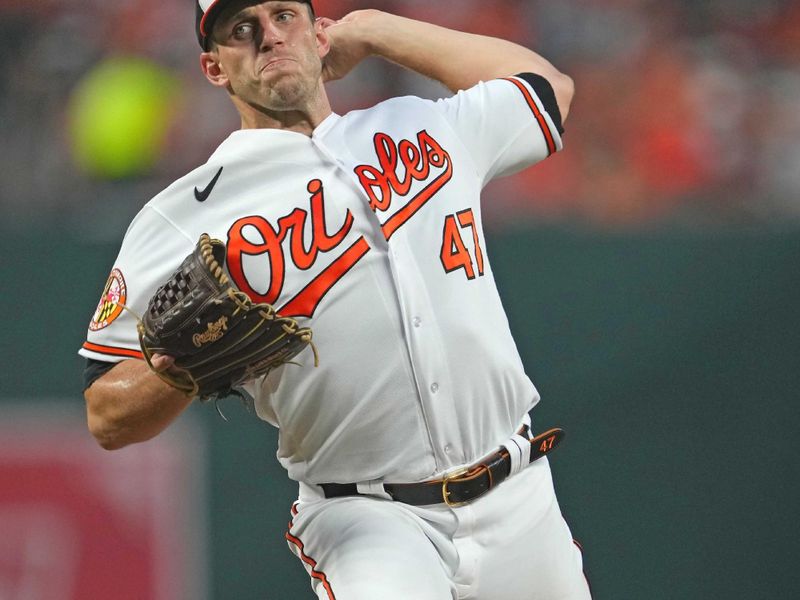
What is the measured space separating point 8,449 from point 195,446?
26.1 inches

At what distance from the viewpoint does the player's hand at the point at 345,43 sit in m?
3.02

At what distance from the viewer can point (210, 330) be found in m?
2.22

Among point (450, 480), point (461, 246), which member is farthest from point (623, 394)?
point (450, 480)

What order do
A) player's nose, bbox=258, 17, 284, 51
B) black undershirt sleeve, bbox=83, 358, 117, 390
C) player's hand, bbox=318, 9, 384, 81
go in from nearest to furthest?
black undershirt sleeve, bbox=83, 358, 117, 390
player's nose, bbox=258, 17, 284, 51
player's hand, bbox=318, 9, 384, 81

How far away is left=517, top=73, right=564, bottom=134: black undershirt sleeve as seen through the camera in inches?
120

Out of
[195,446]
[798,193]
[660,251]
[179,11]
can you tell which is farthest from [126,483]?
[798,193]

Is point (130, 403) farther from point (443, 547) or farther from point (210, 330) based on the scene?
point (443, 547)

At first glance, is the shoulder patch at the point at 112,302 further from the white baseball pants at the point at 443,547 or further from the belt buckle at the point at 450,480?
the belt buckle at the point at 450,480

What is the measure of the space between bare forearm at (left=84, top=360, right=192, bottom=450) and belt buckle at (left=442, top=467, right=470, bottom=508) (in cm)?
56

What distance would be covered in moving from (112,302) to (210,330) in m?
0.42

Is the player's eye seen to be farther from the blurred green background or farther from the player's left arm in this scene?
the blurred green background

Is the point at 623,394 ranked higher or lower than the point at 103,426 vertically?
lower

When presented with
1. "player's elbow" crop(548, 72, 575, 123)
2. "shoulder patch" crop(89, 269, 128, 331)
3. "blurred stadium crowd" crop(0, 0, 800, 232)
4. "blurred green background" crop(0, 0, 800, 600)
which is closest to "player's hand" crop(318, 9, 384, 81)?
"player's elbow" crop(548, 72, 575, 123)

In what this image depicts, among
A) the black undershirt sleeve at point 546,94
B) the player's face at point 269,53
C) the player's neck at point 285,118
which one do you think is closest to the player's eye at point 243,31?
the player's face at point 269,53
